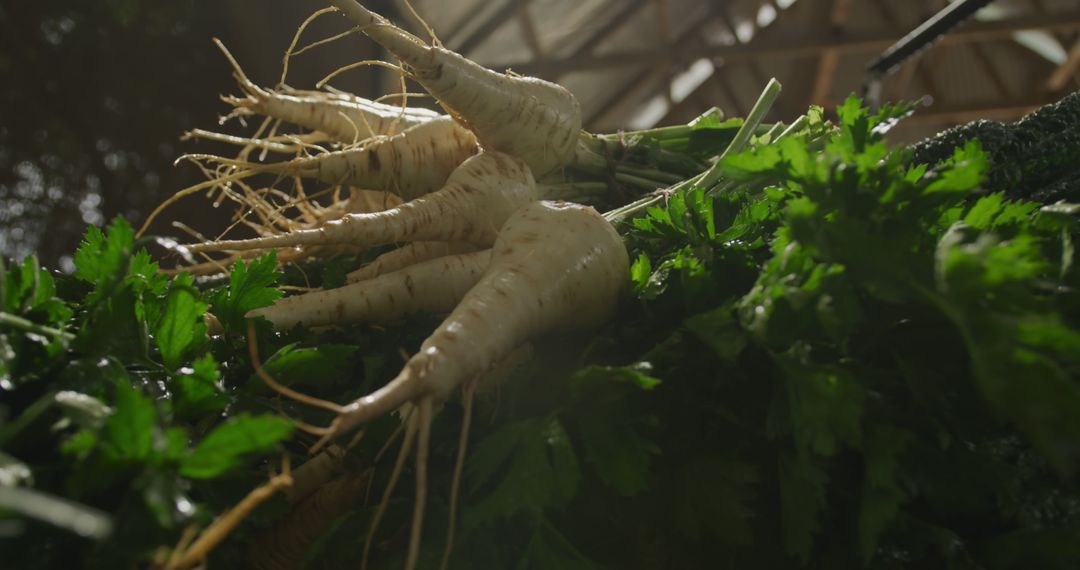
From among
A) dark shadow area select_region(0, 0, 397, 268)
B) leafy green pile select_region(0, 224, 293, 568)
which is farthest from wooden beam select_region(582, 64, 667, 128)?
leafy green pile select_region(0, 224, 293, 568)

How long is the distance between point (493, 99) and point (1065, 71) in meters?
4.62

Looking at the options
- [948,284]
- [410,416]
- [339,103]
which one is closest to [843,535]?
[948,284]

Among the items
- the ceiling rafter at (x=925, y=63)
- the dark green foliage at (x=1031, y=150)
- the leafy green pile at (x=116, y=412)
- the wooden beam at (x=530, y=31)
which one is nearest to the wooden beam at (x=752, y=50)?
the wooden beam at (x=530, y=31)

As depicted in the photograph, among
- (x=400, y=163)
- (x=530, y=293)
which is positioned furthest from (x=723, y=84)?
(x=530, y=293)

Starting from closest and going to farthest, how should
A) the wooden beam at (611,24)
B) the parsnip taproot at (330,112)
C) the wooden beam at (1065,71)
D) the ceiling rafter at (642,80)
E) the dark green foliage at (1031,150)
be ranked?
the dark green foliage at (1031,150) < the parsnip taproot at (330,112) < the wooden beam at (611,24) < the wooden beam at (1065,71) < the ceiling rafter at (642,80)

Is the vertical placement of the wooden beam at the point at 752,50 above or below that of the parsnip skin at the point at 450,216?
below

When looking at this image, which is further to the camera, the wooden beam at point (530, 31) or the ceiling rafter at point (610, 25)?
the ceiling rafter at point (610, 25)

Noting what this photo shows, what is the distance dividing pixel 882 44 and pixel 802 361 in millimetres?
3769

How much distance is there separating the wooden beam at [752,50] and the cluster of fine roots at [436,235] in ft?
8.65

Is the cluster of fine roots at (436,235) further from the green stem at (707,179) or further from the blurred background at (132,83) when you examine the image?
the blurred background at (132,83)

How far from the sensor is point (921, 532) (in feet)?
1.84

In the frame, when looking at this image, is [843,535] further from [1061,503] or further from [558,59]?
[558,59]

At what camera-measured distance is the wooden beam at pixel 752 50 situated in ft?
11.8

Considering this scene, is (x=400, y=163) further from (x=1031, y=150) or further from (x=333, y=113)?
(x=1031, y=150)
